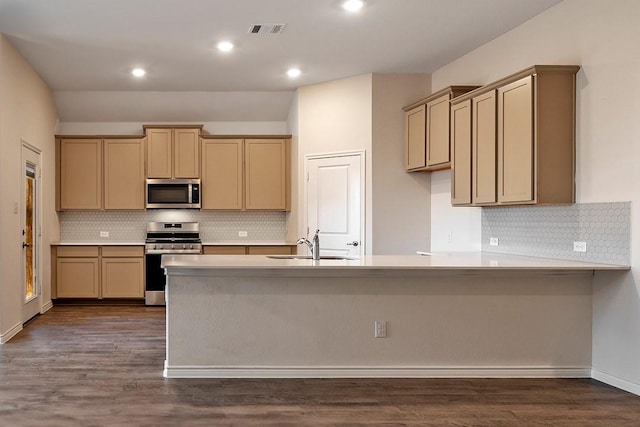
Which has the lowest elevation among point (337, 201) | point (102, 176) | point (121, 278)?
point (121, 278)

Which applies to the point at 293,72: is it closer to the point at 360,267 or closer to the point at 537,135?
the point at 537,135

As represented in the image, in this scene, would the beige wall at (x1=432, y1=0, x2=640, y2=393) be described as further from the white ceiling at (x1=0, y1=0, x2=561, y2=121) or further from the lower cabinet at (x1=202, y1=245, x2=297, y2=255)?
the lower cabinet at (x1=202, y1=245, x2=297, y2=255)

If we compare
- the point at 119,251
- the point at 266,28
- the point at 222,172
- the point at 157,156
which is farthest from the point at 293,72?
the point at 119,251

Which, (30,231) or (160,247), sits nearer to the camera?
(30,231)

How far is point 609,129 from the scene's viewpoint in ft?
13.4

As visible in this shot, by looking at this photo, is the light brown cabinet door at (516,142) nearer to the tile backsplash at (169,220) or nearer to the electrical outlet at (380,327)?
the electrical outlet at (380,327)

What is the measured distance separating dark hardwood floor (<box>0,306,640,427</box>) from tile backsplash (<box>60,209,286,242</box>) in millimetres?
3629

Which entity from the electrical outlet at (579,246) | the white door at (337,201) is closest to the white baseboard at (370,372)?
the electrical outlet at (579,246)

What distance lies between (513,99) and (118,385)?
3.48 metres

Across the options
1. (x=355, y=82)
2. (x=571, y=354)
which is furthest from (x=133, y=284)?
(x=571, y=354)

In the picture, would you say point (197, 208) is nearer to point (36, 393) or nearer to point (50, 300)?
point (50, 300)

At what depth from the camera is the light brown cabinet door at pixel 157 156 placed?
7957 millimetres

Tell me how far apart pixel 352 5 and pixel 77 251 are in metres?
5.00

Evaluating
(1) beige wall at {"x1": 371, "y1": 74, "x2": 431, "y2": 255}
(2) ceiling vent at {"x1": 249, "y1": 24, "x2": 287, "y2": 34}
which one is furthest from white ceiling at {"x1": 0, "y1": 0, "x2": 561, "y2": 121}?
(1) beige wall at {"x1": 371, "y1": 74, "x2": 431, "y2": 255}
